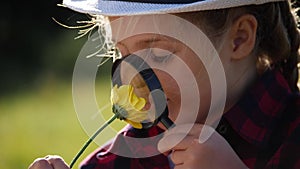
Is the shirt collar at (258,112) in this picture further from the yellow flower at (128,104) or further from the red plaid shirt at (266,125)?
the yellow flower at (128,104)

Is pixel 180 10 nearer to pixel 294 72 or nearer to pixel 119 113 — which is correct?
pixel 119 113

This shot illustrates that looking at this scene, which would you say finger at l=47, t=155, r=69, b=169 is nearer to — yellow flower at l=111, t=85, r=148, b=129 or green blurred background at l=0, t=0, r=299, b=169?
yellow flower at l=111, t=85, r=148, b=129

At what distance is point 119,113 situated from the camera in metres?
1.41

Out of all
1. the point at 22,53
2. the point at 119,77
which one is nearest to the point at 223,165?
the point at 119,77

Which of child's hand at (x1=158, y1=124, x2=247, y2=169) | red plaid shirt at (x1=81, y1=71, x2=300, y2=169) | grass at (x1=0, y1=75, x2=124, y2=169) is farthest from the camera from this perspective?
grass at (x1=0, y1=75, x2=124, y2=169)

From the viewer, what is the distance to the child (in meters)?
1.39

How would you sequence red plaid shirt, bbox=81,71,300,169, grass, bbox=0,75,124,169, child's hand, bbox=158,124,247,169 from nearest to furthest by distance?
child's hand, bbox=158,124,247,169, red plaid shirt, bbox=81,71,300,169, grass, bbox=0,75,124,169

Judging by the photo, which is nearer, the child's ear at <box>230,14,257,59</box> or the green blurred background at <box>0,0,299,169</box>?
the child's ear at <box>230,14,257,59</box>

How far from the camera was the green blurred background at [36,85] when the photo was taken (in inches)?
104

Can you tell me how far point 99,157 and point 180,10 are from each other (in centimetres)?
41

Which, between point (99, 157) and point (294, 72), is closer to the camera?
point (294, 72)

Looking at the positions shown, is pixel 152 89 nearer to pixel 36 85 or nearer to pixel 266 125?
pixel 266 125

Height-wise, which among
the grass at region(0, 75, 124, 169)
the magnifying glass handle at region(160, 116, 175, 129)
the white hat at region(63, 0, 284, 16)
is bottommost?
the grass at region(0, 75, 124, 169)

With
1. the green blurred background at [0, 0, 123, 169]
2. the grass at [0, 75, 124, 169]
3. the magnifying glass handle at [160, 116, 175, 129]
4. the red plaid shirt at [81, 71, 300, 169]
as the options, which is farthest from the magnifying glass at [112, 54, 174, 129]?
the grass at [0, 75, 124, 169]
